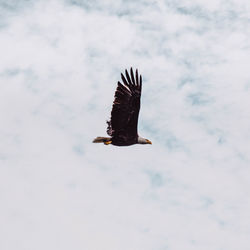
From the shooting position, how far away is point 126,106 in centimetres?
2264

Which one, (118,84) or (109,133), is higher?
(118,84)

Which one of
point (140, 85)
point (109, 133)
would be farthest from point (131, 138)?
point (140, 85)

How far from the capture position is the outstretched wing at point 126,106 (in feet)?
73.6

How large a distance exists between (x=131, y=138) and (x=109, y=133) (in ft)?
3.11

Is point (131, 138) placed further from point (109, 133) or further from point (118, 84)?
point (118, 84)

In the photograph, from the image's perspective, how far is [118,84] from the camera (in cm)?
2256

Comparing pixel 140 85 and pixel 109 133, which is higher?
pixel 140 85

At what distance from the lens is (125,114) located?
22.8m

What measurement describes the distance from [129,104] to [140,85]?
0.89 meters

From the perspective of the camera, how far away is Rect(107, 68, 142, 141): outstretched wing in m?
22.4

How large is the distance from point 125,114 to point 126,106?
0.34m

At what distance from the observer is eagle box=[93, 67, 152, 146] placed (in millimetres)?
22453

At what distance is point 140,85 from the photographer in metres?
22.5

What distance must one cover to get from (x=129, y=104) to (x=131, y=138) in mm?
1596
